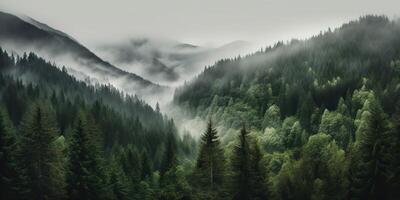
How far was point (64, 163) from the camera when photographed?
8638 cm

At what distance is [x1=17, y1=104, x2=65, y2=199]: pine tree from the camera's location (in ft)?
268

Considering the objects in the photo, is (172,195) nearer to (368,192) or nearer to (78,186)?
(78,186)

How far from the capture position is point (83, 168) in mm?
83375

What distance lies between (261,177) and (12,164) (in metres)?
31.4

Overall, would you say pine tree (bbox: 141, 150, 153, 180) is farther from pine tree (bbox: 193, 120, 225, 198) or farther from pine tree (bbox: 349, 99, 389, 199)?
pine tree (bbox: 349, 99, 389, 199)

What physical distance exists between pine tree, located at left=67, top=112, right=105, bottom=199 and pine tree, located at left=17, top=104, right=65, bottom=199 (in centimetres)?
169

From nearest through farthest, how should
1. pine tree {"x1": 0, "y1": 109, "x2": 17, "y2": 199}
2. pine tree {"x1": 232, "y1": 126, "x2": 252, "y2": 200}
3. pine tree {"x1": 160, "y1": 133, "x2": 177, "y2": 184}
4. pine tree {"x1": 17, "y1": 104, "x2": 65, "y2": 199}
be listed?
pine tree {"x1": 0, "y1": 109, "x2": 17, "y2": 199} → pine tree {"x1": 17, "y1": 104, "x2": 65, "y2": 199} → pine tree {"x1": 232, "y1": 126, "x2": 252, "y2": 200} → pine tree {"x1": 160, "y1": 133, "x2": 177, "y2": 184}

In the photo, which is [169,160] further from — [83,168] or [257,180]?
[257,180]

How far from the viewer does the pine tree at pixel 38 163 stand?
81.6m

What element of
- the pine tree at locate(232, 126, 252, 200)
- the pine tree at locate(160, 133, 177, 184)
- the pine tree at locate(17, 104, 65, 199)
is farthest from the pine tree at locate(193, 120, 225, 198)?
the pine tree at locate(160, 133, 177, 184)

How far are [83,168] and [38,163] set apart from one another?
5.66 m

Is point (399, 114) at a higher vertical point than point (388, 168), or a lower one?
higher

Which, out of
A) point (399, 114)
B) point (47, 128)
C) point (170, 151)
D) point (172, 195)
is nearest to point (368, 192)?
point (399, 114)

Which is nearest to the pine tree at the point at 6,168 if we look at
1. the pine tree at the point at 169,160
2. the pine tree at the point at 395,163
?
the pine tree at the point at 395,163
